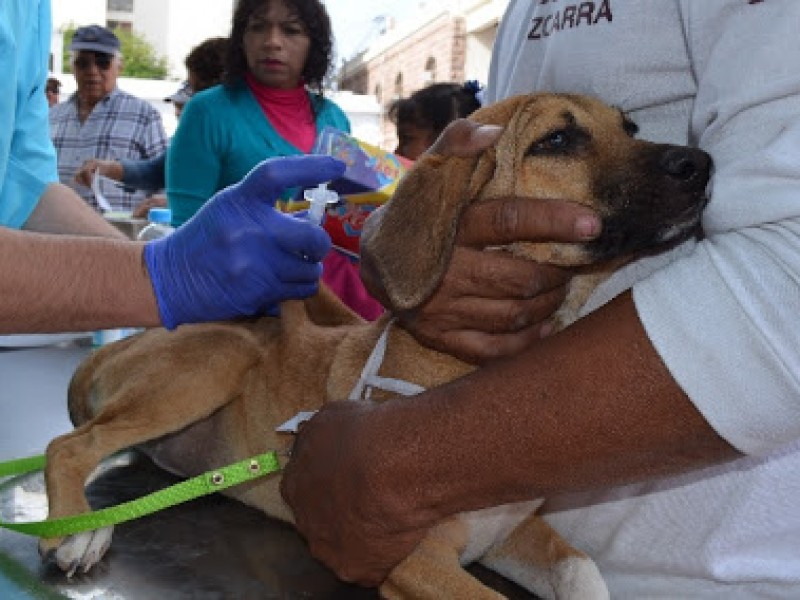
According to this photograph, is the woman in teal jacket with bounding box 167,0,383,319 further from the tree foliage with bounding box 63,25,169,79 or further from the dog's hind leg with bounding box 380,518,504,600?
the tree foliage with bounding box 63,25,169,79

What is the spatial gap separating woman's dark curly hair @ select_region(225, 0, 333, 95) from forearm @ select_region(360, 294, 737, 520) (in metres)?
3.89

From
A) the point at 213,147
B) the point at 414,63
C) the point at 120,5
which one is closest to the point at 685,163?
the point at 213,147

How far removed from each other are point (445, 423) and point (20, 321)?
2.60ft

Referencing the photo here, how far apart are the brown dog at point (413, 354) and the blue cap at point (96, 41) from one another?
5963 mm

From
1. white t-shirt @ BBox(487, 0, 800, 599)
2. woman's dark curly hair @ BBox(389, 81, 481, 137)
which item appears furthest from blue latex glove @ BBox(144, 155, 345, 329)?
woman's dark curly hair @ BBox(389, 81, 481, 137)

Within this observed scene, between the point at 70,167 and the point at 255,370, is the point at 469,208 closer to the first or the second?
the point at 255,370

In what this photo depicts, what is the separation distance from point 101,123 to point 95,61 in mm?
502

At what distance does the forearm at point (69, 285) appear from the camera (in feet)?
4.92

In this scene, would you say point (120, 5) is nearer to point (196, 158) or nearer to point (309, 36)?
point (309, 36)

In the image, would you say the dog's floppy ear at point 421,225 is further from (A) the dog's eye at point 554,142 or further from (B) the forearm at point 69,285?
(B) the forearm at point 69,285

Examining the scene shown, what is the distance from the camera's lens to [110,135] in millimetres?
7180

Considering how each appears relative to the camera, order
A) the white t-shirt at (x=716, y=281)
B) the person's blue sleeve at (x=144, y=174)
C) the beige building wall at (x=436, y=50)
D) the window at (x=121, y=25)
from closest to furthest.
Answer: the white t-shirt at (x=716, y=281) < the person's blue sleeve at (x=144, y=174) < the beige building wall at (x=436, y=50) < the window at (x=121, y=25)

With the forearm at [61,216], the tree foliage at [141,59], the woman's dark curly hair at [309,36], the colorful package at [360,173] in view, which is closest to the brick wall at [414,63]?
the woman's dark curly hair at [309,36]

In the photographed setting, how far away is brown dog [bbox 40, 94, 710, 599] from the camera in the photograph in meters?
1.42
